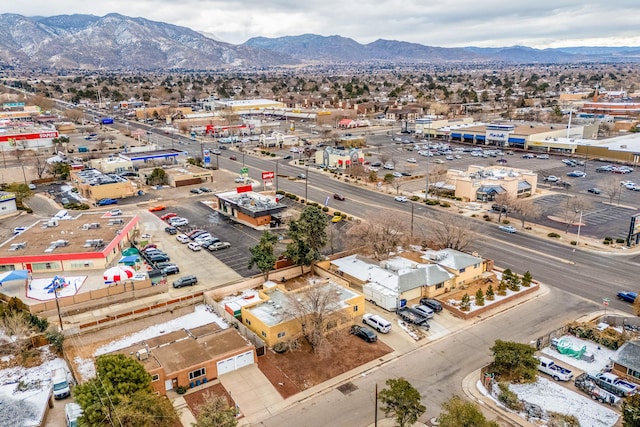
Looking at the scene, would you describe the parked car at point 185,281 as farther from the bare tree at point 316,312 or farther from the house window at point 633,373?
the house window at point 633,373

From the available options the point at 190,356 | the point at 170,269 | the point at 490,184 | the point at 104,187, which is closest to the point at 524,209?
the point at 490,184

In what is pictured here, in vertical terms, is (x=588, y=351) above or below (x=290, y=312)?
below

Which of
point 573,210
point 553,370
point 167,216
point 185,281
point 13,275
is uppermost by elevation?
point 13,275

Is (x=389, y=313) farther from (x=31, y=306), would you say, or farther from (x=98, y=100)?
(x=98, y=100)

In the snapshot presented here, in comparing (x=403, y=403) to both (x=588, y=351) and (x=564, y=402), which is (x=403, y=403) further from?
(x=588, y=351)

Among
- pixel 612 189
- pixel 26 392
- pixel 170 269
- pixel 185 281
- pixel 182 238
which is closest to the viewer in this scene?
pixel 26 392

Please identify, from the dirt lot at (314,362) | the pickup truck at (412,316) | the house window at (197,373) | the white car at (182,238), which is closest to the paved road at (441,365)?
the dirt lot at (314,362)

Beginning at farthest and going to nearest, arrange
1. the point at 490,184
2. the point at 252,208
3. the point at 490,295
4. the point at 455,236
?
1. the point at 490,184
2. the point at 252,208
3. the point at 455,236
4. the point at 490,295
